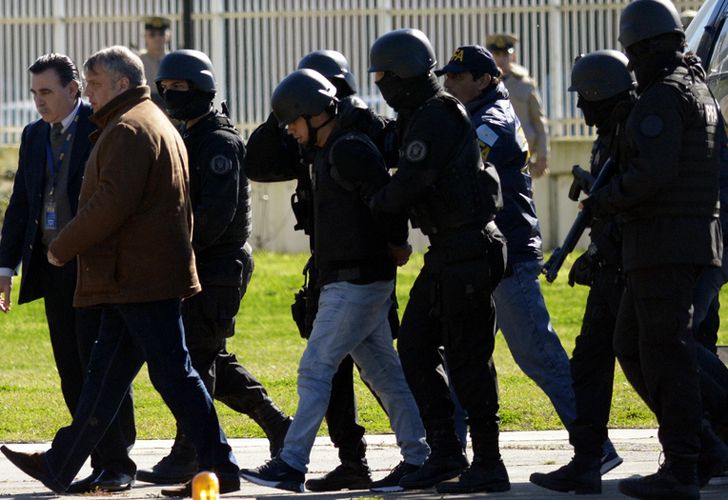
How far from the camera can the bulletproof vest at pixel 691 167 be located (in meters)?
6.25

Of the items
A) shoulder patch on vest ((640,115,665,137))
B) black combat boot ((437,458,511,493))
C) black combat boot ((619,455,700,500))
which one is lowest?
black combat boot ((437,458,511,493))

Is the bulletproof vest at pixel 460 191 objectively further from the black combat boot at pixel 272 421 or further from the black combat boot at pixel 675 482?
the black combat boot at pixel 272 421

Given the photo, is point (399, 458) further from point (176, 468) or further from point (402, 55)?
point (402, 55)

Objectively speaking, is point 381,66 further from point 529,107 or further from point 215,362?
point 529,107

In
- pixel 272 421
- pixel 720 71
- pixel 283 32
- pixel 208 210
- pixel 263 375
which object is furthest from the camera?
pixel 283 32

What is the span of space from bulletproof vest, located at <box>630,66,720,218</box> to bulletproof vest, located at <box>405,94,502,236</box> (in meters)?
0.64

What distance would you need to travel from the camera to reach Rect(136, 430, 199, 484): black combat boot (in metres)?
7.48

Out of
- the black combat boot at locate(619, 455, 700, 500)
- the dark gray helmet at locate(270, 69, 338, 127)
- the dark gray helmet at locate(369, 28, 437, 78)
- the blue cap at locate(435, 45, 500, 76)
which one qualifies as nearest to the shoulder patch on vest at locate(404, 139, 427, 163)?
the dark gray helmet at locate(369, 28, 437, 78)

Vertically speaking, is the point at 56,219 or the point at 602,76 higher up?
the point at 602,76

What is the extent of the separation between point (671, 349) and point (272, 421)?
226cm

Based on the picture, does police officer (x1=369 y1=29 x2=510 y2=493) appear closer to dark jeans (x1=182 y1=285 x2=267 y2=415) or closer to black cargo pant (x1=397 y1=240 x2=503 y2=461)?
black cargo pant (x1=397 y1=240 x2=503 y2=461)

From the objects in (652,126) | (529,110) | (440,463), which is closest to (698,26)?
(652,126)

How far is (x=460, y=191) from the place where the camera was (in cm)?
653

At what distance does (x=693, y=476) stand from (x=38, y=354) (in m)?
A: 6.69
